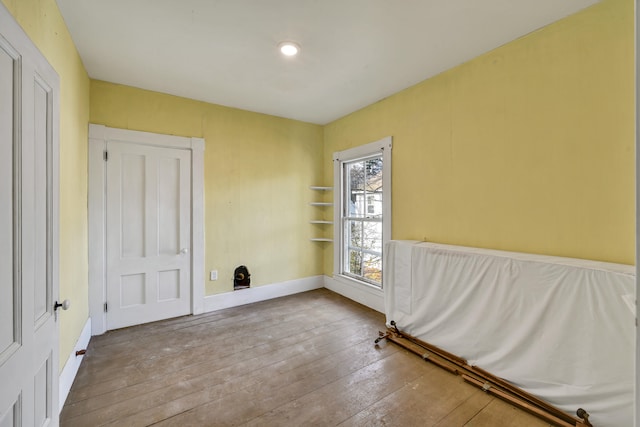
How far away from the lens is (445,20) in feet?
6.30

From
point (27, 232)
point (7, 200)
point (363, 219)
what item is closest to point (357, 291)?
point (363, 219)

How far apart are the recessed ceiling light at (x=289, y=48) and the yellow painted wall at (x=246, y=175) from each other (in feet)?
5.08

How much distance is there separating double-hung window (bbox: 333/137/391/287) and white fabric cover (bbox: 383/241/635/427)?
36.1 inches

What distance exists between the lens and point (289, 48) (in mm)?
2236

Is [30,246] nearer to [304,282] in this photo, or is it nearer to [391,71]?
[391,71]

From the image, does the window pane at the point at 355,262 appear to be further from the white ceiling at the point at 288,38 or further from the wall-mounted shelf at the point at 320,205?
the white ceiling at the point at 288,38

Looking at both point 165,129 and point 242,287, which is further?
point 242,287

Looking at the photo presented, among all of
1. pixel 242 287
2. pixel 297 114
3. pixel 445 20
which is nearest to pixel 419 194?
pixel 445 20

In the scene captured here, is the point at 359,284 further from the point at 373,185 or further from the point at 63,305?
the point at 63,305

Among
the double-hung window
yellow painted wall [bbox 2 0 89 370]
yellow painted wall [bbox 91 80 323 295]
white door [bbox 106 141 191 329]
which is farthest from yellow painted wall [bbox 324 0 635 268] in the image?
yellow painted wall [bbox 2 0 89 370]

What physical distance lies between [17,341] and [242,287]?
8.86ft

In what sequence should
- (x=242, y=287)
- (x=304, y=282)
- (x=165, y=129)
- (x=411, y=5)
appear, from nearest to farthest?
(x=411, y=5) → (x=165, y=129) → (x=242, y=287) → (x=304, y=282)

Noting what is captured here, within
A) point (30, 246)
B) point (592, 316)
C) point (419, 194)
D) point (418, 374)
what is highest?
point (419, 194)

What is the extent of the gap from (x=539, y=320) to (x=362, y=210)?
7.51ft
